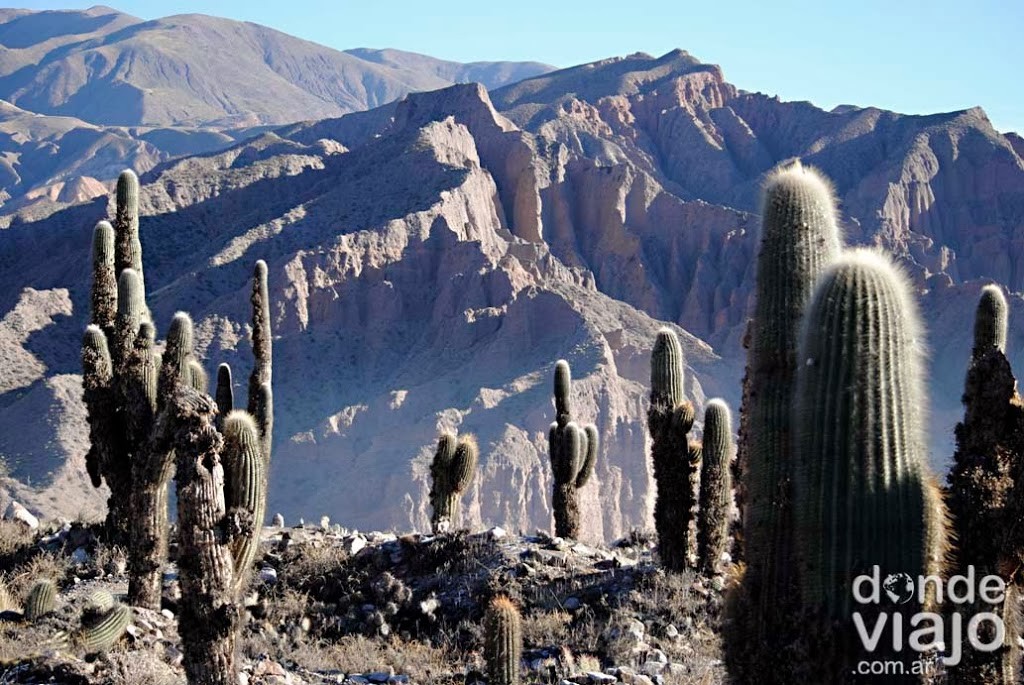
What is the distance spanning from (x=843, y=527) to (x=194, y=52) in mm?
184165

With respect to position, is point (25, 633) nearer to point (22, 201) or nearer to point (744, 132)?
point (744, 132)

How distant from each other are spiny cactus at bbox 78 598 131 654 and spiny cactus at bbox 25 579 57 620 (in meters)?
0.88

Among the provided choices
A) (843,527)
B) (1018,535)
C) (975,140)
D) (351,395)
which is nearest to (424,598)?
(1018,535)

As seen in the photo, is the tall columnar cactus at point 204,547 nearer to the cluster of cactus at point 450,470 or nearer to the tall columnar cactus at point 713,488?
the tall columnar cactus at point 713,488

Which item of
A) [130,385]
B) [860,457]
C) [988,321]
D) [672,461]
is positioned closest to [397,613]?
[672,461]

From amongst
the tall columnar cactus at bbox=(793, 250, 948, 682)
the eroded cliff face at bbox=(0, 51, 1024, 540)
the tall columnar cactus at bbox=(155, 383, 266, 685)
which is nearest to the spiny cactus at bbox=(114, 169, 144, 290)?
the tall columnar cactus at bbox=(155, 383, 266, 685)

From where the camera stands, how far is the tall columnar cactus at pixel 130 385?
10016 mm

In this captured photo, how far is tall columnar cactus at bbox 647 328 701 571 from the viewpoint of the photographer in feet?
37.1

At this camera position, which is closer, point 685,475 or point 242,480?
point 242,480

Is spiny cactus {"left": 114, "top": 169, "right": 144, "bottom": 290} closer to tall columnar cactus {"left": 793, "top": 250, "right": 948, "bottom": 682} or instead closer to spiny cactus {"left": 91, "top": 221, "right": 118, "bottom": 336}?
spiny cactus {"left": 91, "top": 221, "right": 118, "bottom": 336}

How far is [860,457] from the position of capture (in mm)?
4383

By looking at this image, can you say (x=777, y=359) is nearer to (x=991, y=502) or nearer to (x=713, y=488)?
(x=991, y=502)

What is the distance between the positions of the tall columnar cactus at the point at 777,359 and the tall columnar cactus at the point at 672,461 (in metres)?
5.54

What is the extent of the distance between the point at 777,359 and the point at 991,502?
1541 mm
